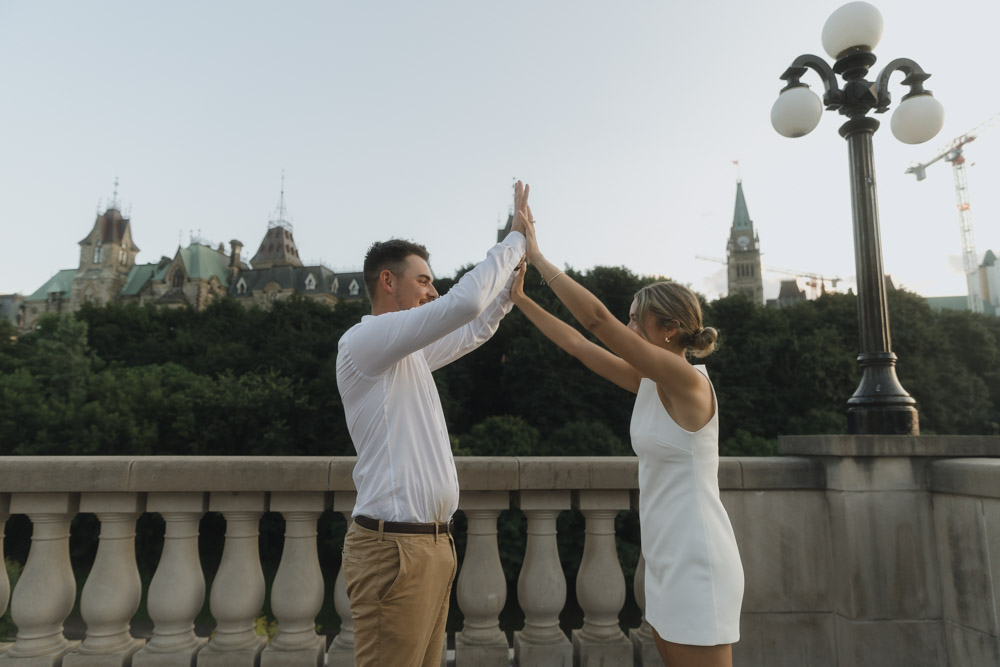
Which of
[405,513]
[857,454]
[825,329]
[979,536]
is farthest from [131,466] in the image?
[825,329]

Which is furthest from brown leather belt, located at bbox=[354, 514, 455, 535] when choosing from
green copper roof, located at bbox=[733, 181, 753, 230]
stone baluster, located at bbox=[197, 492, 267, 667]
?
green copper roof, located at bbox=[733, 181, 753, 230]

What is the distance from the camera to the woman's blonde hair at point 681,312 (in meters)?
2.58

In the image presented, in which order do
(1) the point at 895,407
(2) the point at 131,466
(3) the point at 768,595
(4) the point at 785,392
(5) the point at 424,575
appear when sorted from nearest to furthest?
(5) the point at 424,575
(2) the point at 131,466
(3) the point at 768,595
(1) the point at 895,407
(4) the point at 785,392

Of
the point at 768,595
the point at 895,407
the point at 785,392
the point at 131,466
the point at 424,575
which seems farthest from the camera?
the point at 785,392

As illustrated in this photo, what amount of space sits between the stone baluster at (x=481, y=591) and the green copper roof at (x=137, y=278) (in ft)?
331

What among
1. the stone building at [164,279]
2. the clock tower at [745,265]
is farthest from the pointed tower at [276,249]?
the clock tower at [745,265]

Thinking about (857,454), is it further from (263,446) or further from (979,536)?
(263,446)

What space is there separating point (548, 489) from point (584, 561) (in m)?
0.45

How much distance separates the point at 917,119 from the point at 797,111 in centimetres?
109

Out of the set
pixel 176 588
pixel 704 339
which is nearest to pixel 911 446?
pixel 704 339

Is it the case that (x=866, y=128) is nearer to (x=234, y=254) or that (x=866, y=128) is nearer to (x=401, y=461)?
(x=401, y=461)

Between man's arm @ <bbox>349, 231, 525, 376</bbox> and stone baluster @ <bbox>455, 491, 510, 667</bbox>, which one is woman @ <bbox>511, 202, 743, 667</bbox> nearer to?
man's arm @ <bbox>349, 231, 525, 376</bbox>

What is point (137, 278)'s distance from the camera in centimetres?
9431

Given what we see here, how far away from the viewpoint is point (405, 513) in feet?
7.73
